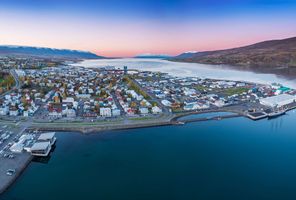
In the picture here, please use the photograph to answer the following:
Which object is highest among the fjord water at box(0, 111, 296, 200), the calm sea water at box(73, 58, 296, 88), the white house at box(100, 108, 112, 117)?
the calm sea water at box(73, 58, 296, 88)

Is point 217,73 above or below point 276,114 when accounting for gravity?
above

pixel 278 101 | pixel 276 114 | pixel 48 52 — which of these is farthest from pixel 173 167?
pixel 48 52

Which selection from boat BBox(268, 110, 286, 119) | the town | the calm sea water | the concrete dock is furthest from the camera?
the calm sea water

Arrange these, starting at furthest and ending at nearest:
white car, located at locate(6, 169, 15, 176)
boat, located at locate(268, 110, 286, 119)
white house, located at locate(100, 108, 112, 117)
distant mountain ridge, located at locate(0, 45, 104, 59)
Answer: distant mountain ridge, located at locate(0, 45, 104, 59) → boat, located at locate(268, 110, 286, 119) → white house, located at locate(100, 108, 112, 117) → white car, located at locate(6, 169, 15, 176)

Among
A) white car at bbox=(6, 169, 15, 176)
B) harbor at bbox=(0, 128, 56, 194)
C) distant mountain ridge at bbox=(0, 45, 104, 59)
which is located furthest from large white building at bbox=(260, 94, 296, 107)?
distant mountain ridge at bbox=(0, 45, 104, 59)

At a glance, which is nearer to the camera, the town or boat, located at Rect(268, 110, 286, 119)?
the town

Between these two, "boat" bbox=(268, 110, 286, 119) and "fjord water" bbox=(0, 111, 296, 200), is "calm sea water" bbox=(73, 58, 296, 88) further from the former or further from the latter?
"fjord water" bbox=(0, 111, 296, 200)

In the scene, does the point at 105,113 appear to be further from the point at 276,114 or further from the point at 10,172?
the point at 276,114

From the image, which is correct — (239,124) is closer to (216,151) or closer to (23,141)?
(216,151)

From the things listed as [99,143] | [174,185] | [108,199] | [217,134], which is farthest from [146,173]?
[217,134]
